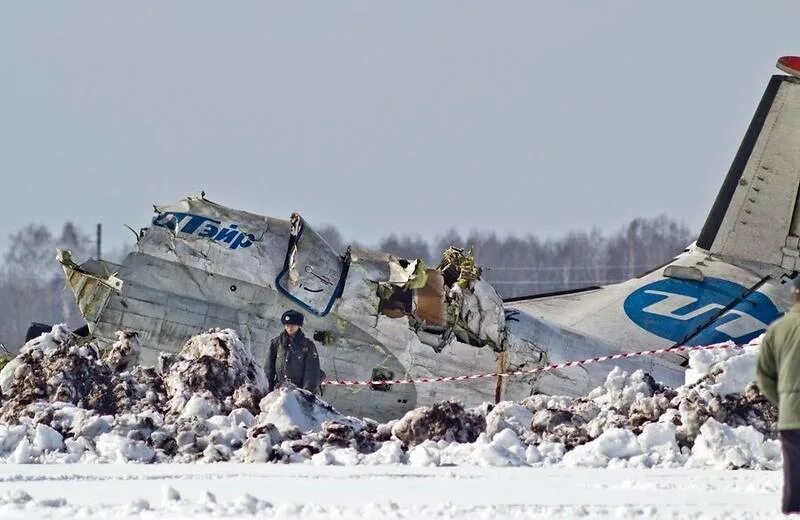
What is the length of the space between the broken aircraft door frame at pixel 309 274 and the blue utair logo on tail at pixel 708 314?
4471 millimetres

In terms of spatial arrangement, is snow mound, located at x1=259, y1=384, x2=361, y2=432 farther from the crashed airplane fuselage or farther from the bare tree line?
the bare tree line

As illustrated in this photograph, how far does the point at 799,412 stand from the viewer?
9.25 m

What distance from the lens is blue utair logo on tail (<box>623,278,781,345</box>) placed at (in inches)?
781

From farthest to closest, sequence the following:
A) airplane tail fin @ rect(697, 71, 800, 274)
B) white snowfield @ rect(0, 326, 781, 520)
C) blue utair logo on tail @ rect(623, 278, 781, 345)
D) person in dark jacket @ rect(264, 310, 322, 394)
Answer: blue utair logo on tail @ rect(623, 278, 781, 345), airplane tail fin @ rect(697, 71, 800, 274), person in dark jacket @ rect(264, 310, 322, 394), white snowfield @ rect(0, 326, 781, 520)

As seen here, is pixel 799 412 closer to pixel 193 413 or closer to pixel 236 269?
pixel 193 413

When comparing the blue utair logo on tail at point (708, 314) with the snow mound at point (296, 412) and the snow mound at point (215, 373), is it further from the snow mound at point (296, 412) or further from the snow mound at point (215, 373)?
the snow mound at point (296, 412)

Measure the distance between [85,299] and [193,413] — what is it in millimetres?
3987

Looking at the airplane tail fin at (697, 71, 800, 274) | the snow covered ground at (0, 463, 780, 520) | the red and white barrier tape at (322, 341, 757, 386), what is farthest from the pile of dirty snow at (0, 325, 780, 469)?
the airplane tail fin at (697, 71, 800, 274)

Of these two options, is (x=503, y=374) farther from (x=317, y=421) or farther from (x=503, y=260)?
(x=503, y=260)

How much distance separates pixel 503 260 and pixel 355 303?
95371 millimetres

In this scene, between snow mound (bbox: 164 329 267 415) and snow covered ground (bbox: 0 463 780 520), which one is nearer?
snow covered ground (bbox: 0 463 780 520)

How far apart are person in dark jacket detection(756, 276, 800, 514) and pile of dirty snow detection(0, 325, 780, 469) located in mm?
2475

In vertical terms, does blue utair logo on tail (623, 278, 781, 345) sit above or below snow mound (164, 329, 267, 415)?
above

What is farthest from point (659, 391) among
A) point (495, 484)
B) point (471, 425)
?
point (495, 484)
